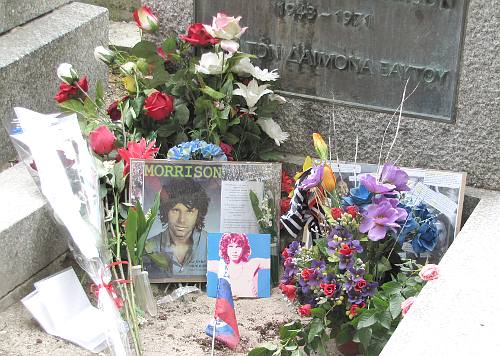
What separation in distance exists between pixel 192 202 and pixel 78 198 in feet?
1.49

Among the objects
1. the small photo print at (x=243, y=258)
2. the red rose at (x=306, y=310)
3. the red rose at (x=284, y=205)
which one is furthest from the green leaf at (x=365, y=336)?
the red rose at (x=284, y=205)

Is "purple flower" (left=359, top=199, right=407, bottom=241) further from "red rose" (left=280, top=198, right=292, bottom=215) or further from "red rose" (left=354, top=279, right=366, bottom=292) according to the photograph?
"red rose" (left=280, top=198, right=292, bottom=215)

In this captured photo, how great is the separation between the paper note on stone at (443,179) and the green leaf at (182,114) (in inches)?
37.4

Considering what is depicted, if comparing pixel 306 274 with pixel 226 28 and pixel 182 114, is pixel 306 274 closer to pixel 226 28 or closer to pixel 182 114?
pixel 182 114

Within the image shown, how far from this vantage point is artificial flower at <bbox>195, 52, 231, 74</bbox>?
3439mm

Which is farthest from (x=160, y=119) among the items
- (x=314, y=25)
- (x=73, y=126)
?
(x=314, y=25)

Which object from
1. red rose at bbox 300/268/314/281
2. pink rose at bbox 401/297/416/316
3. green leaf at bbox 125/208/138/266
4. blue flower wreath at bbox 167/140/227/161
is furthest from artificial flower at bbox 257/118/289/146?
pink rose at bbox 401/297/416/316

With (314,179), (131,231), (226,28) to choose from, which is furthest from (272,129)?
(131,231)

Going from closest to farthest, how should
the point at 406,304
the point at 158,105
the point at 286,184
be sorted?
the point at 406,304
the point at 158,105
the point at 286,184

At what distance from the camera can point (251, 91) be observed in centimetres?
347

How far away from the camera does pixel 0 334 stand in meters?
2.91

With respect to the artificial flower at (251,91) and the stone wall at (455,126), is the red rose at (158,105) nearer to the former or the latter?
the artificial flower at (251,91)

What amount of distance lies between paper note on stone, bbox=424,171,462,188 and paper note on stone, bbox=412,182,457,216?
0.09ft

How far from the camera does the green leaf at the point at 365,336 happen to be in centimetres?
263
